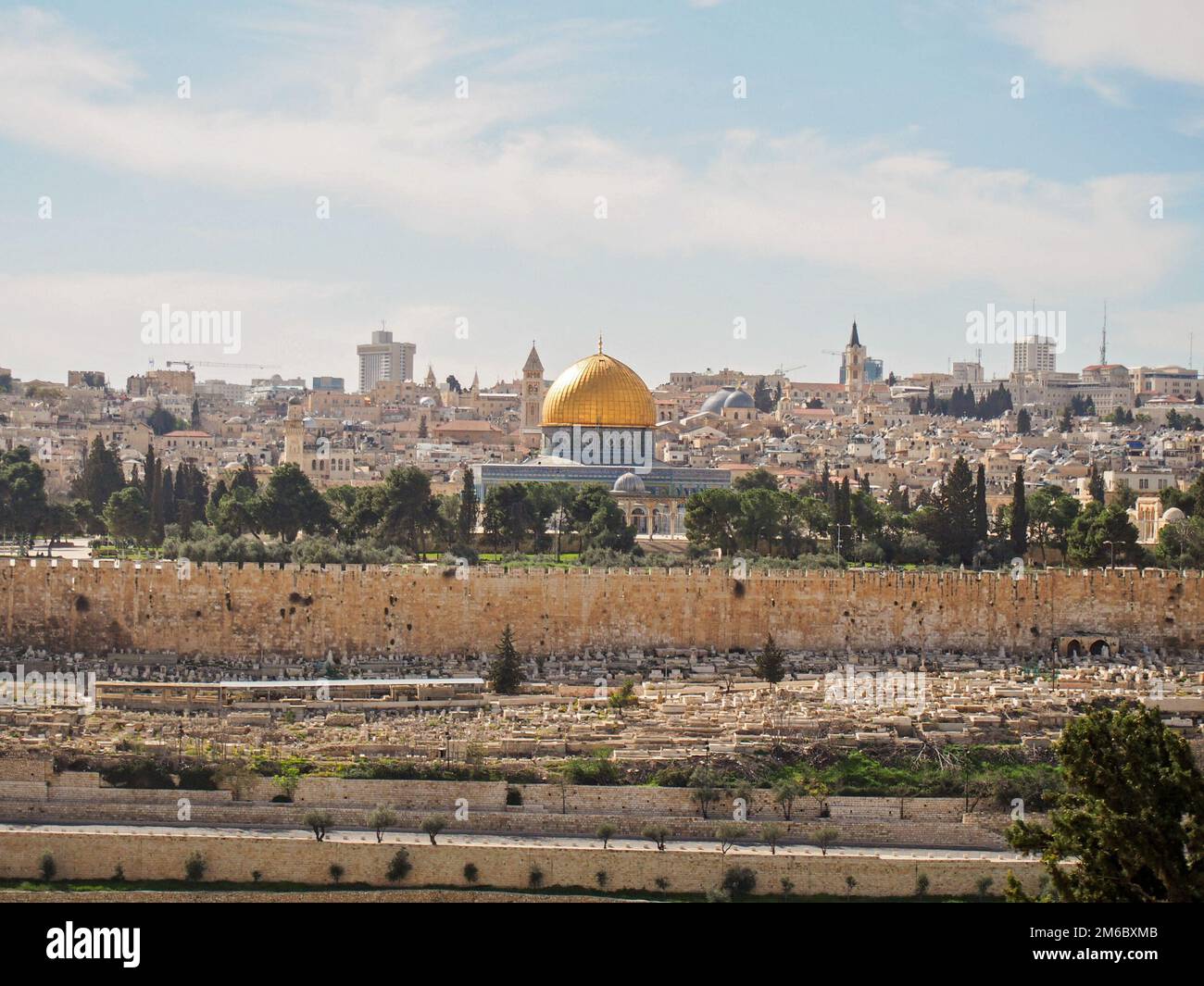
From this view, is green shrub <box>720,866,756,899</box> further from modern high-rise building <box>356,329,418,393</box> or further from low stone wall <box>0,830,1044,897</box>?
modern high-rise building <box>356,329,418,393</box>

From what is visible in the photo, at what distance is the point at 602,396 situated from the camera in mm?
53812

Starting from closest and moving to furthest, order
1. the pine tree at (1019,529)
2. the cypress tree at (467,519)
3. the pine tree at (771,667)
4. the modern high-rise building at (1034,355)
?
the pine tree at (771,667) < the pine tree at (1019,529) < the cypress tree at (467,519) < the modern high-rise building at (1034,355)

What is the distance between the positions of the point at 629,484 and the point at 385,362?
379 feet

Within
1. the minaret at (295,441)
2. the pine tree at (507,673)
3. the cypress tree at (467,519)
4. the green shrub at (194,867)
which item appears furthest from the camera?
the minaret at (295,441)

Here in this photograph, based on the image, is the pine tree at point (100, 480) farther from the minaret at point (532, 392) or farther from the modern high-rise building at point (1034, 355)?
the modern high-rise building at point (1034, 355)

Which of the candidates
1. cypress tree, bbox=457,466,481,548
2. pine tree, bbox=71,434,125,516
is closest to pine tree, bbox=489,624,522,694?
cypress tree, bbox=457,466,481,548

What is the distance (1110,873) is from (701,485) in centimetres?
4085

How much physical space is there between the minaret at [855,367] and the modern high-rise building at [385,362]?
49868 millimetres

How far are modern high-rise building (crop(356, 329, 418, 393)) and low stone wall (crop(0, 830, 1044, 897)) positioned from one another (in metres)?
143

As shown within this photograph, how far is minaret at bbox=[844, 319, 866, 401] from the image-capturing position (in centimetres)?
11169

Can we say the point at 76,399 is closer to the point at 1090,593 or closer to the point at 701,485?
the point at 701,485

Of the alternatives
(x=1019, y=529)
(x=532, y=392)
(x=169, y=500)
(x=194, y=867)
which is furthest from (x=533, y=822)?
(x=532, y=392)

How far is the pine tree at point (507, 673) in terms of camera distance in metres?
26.4

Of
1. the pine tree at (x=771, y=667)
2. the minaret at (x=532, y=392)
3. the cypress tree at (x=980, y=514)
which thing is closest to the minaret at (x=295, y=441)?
the minaret at (x=532, y=392)
